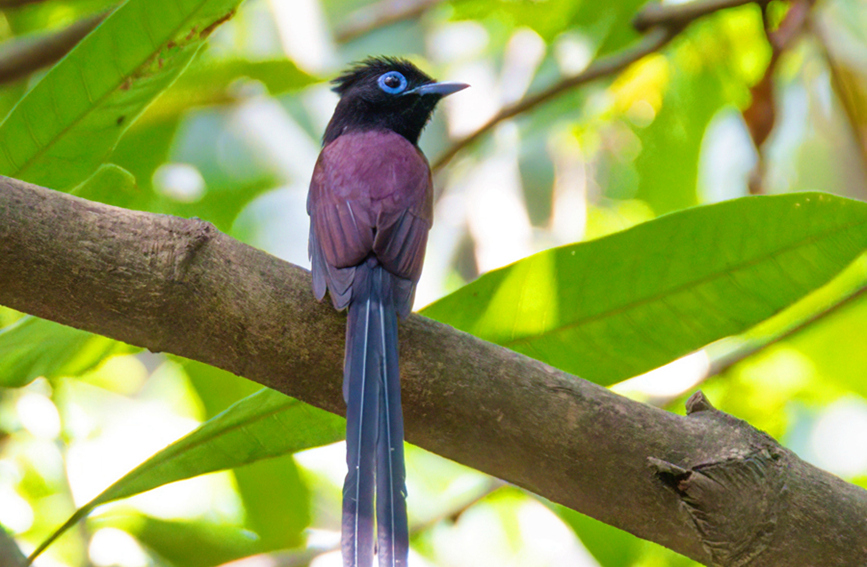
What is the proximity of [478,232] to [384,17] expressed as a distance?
126 cm

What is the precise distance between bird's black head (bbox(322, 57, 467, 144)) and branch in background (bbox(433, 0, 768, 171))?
700 mm

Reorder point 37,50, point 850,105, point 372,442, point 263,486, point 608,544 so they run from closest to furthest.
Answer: point 372,442, point 608,544, point 263,486, point 37,50, point 850,105

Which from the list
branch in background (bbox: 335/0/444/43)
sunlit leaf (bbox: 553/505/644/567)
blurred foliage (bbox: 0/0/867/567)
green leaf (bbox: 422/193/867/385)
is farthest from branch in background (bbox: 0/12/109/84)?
sunlit leaf (bbox: 553/505/644/567)

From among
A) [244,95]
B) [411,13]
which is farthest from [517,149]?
[244,95]

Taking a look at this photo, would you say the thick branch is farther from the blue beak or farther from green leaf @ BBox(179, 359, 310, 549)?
the blue beak

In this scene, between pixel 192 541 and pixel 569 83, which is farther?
pixel 569 83

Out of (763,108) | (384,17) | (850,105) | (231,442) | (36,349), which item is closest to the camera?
(231,442)

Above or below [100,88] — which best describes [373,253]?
below

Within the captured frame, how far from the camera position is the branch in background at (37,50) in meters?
3.16

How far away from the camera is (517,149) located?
4.93m

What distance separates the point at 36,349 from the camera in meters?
2.13

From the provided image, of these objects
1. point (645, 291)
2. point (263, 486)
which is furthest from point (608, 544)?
point (263, 486)

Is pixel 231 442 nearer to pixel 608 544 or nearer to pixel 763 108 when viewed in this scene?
pixel 608 544

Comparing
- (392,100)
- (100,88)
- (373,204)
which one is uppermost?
(392,100)
